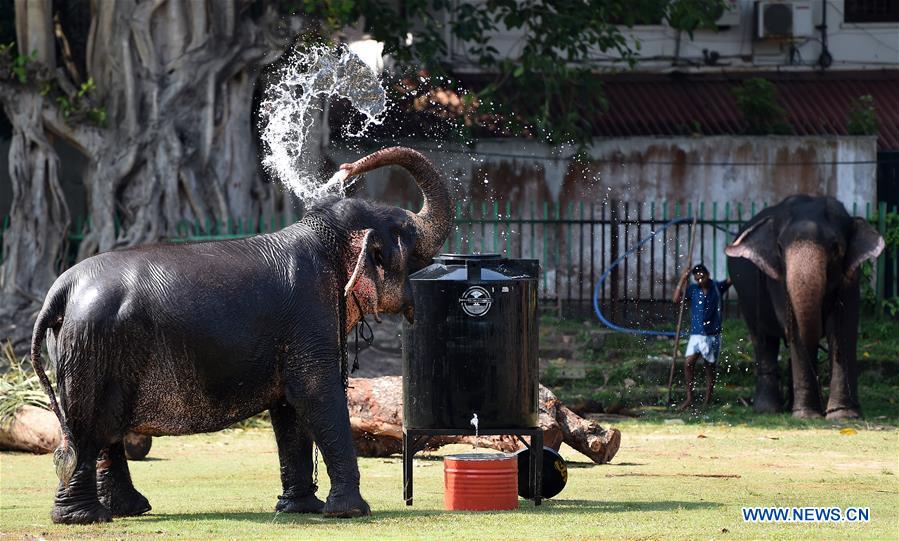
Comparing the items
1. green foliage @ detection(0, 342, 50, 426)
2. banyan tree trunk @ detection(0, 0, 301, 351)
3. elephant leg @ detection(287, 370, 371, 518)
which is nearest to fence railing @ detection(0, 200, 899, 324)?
banyan tree trunk @ detection(0, 0, 301, 351)

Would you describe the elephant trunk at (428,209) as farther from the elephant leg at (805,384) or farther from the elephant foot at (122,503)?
the elephant leg at (805,384)

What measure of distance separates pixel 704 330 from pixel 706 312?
195 mm

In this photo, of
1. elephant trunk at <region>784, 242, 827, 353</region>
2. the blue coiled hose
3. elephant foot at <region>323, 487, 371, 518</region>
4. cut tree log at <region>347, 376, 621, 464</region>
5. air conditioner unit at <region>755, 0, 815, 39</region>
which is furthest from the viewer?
air conditioner unit at <region>755, 0, 815, 39</region>

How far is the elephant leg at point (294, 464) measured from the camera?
32.5 ft

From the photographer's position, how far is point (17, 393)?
A: 1545 cm

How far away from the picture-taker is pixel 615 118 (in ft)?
85.2

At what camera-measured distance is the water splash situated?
1967cm

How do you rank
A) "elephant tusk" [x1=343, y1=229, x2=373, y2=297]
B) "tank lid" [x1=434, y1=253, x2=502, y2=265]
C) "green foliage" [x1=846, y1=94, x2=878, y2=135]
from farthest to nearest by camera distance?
"green foliage" [x1=846, y1=94, x2=878, y2=135] → "tank lid" [x1=434, y1=253, x2=502, y2=265] → "elephant tusk" [x1=343, y1=229, x2=373, y2=297]

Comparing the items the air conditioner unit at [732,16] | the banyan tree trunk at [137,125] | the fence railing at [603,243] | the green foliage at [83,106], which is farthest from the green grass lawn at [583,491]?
the air conditioner unit at [732,16]

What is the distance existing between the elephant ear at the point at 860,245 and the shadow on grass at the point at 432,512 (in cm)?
767

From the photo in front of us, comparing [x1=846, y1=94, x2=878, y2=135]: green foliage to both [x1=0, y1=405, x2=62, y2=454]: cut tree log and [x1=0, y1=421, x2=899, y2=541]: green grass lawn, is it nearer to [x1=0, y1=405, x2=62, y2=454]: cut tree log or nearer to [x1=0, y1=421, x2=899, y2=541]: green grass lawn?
[x1=0, y1=421, x2=899, y2=541]: green grass lawn

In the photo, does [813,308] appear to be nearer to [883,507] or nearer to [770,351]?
[770,351]

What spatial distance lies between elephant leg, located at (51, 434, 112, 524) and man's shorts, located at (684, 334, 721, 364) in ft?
33.3

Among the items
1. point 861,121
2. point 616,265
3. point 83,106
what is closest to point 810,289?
point 616,265
